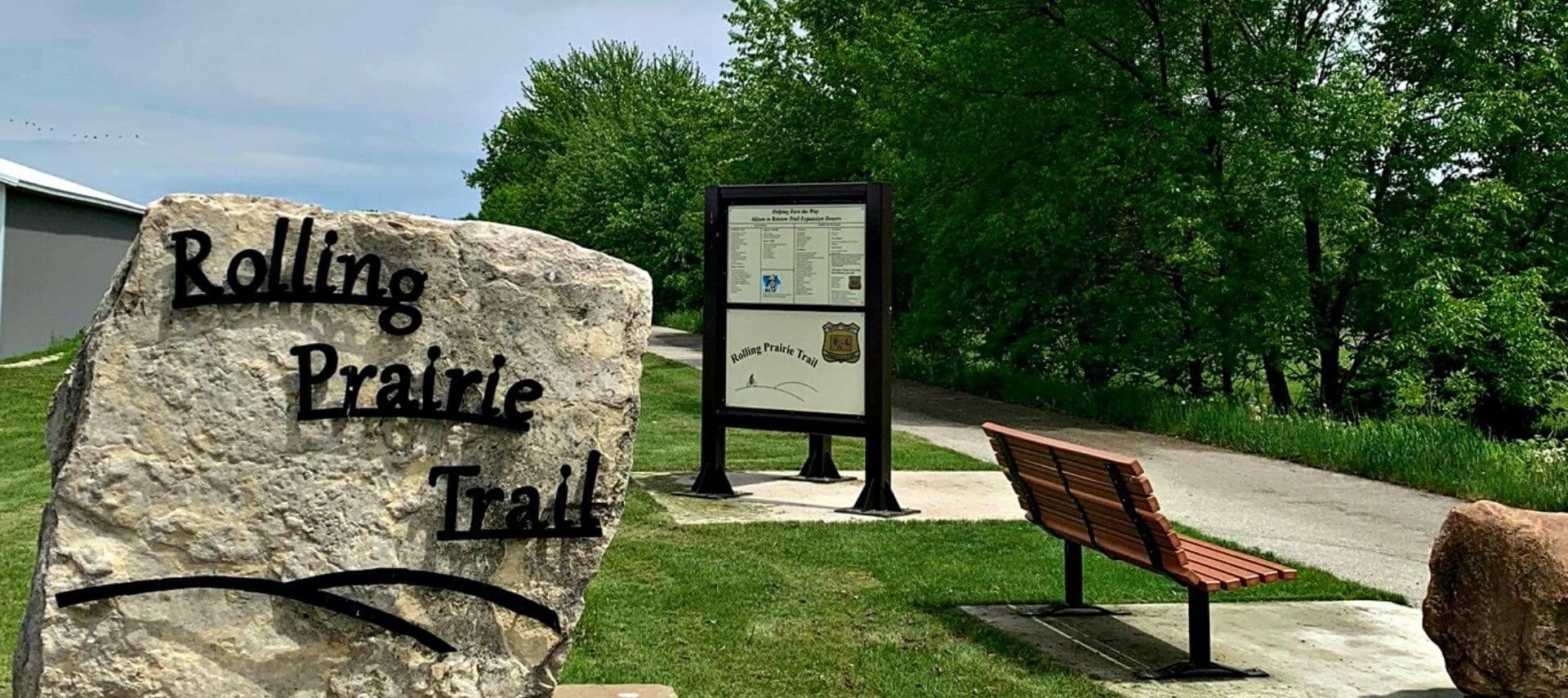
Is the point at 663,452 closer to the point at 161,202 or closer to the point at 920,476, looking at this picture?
the point at 920,476

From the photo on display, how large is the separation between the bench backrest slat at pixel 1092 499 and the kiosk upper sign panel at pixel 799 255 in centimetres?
301

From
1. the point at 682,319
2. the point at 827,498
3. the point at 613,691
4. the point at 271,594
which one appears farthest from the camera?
the point at 682,319

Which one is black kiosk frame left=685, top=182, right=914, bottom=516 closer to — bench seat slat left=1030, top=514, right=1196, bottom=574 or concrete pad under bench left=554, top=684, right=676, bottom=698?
bench seat slat left=1030, top=514, right=1196, bottom=574

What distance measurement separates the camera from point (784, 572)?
24.9 ft

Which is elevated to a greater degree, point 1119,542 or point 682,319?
point 682,319

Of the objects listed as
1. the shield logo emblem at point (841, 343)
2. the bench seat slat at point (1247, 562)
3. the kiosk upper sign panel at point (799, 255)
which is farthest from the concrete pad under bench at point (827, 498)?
the bench seat slat at point (1247, 562)

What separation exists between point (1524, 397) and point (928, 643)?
1005cm

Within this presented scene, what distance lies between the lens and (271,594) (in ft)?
13.9

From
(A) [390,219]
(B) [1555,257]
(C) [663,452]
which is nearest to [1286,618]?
(A) [390,219]

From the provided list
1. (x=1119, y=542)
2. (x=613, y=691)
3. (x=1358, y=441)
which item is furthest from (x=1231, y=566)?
(x=1358, y=441)

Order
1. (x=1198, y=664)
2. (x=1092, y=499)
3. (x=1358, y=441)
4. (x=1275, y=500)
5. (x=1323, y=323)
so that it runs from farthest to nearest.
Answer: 1. (x=1323, y=323)
2. (x=1358, y=441)
3. (x=1275, y=500)
4. (x=1092, y=499)
5. (x=1198, y=664)

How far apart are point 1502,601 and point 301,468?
163 inches

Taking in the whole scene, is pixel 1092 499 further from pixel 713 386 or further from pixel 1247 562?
pixel 713 386

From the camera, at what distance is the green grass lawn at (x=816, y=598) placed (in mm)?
5684
